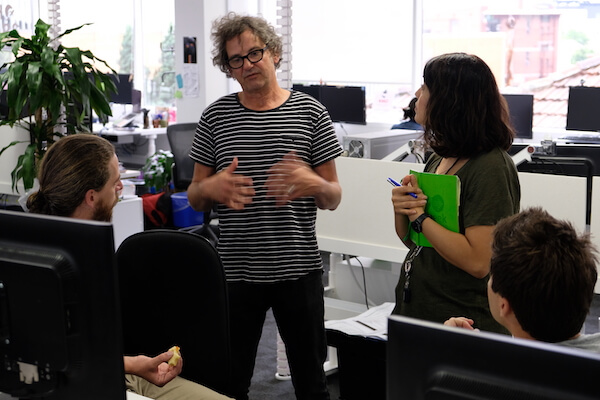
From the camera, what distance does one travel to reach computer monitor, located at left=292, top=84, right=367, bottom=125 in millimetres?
6988

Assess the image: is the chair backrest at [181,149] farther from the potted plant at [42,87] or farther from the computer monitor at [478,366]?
the computer monitor at [478,366]

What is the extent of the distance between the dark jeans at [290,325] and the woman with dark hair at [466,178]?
0.47 metres

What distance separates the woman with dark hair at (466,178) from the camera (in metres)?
1.77

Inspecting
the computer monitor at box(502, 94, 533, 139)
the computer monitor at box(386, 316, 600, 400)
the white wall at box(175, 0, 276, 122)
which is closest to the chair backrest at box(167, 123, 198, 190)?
the white wall at box(175, 0, 276, 122)

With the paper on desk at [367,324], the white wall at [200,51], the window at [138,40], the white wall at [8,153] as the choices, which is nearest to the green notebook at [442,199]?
the paper on desk at [367,324]

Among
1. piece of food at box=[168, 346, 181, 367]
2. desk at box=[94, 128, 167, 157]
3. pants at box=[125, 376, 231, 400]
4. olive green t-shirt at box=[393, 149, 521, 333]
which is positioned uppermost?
olive green t-shirt at box=[393, 149, 521, 333]

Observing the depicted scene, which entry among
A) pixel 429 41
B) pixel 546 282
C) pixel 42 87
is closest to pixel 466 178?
pixel 546 282

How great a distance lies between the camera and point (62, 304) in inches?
47.6

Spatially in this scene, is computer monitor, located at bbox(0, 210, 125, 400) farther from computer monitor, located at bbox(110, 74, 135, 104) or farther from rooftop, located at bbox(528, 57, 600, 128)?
computer monitor, located at bbox(110, 74, 135, 104)

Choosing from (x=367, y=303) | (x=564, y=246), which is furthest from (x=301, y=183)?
(x=367, y=303)

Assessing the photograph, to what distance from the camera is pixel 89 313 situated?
1.20m

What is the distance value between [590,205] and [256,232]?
1.29m

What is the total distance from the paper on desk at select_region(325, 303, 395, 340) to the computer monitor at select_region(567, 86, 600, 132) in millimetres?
3590

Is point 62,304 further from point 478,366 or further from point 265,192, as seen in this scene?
point 265,192
